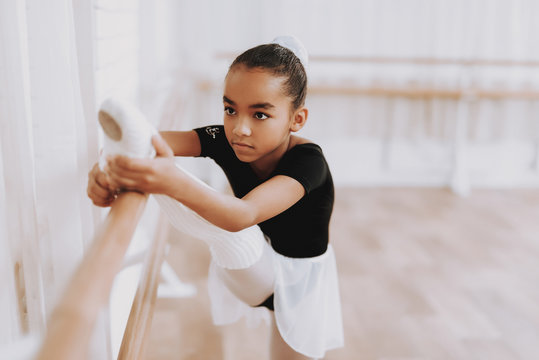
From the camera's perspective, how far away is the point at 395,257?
2.67 m

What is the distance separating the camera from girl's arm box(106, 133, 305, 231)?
0.69 metres

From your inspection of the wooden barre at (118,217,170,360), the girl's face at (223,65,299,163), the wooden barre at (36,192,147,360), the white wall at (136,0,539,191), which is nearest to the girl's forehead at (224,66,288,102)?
the girl's face at (223,65,299,163)

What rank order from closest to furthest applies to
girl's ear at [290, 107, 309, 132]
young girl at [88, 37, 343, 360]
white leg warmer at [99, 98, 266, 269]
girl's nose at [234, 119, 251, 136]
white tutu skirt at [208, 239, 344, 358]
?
white leg warmer at [99, 98, 266, 269] → young girl at [88, 37, 343, 360] → girl's nose at [234, 119, 251, 136] → girl's ear at [290, 107, 309, 132] → white tutu skirt at [208, 239, 344, 358]

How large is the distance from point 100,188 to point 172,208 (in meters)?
0.16

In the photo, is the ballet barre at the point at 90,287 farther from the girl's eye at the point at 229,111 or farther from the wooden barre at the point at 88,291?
the girl's eye at the point at 229,111

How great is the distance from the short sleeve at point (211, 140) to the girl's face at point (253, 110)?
16 cm

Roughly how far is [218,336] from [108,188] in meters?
1.31

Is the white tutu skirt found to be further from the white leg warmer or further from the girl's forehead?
the girl's forehead

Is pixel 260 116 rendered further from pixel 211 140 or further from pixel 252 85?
pixel 211 140

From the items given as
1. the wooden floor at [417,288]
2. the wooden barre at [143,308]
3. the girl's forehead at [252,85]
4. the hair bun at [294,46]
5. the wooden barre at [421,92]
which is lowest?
the wooden floor at [417,288]

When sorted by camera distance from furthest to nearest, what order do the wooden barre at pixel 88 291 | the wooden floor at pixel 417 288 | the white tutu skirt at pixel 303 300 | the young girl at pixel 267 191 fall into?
the wooden floor at pixel 417 288 → the white tutu skirt at pixel 303 300 → the young girl at pixel 267 191 → the wooden barre at pixel 88 291

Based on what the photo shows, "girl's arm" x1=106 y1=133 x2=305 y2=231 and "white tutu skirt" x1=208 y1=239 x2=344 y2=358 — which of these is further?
"white tutu skirt" x1=208 y1=239 x2=344 y2=358

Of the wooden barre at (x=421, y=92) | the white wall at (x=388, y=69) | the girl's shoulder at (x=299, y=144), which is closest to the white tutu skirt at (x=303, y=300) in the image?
the girl's shoulder at (x=299, y=144)

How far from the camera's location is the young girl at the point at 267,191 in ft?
2.53
